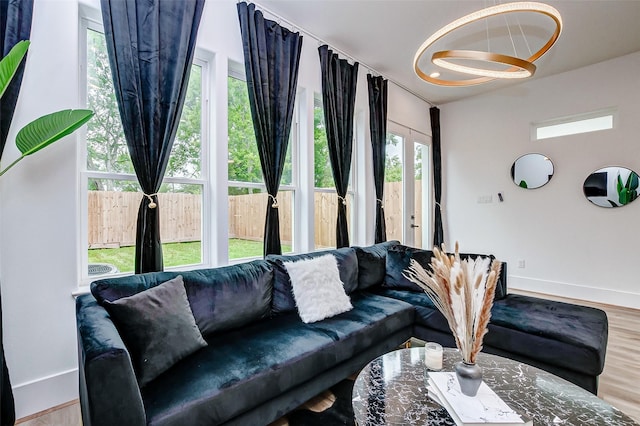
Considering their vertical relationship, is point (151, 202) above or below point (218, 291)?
above

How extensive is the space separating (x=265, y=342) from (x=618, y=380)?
2.51m

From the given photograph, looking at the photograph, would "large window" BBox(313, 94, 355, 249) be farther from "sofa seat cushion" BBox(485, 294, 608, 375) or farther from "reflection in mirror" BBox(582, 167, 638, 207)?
"reflection in mirror" BBox(582, 167, 638, 207)

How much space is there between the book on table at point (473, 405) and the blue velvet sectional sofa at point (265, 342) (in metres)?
0.70

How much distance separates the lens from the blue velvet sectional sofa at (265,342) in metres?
1.17

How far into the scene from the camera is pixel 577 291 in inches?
163

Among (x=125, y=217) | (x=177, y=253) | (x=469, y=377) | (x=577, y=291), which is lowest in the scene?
(x=577, y=291)

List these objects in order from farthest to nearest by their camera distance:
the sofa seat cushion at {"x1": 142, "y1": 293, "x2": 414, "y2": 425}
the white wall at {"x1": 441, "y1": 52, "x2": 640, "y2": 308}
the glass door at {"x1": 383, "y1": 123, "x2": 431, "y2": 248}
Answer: the glass door at {"x1": 383, "y1": 123, "x2": 431, "y2": 248} → the white wall at {"x1": 441, "y1": 52, "x2": 640, "y2": 308} → the sofa seat cushion at {"x1": 142, "y1": 293, "x2": 414, "y2": 425}

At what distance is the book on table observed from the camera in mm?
1039

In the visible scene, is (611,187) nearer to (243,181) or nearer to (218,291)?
(243,181)

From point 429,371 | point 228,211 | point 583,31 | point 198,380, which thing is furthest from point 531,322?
point 583,31

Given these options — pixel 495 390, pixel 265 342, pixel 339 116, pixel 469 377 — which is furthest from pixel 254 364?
pixel 339 116

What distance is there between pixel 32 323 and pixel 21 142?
3.52 ft

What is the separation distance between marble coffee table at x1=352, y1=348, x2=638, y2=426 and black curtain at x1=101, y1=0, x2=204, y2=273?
166 cm

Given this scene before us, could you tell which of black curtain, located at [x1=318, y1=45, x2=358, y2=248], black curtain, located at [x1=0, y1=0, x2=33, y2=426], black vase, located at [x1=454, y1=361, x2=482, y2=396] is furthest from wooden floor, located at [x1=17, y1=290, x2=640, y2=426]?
black curtain, located at [x1=318, y1=45, x2=358, y2=248]
